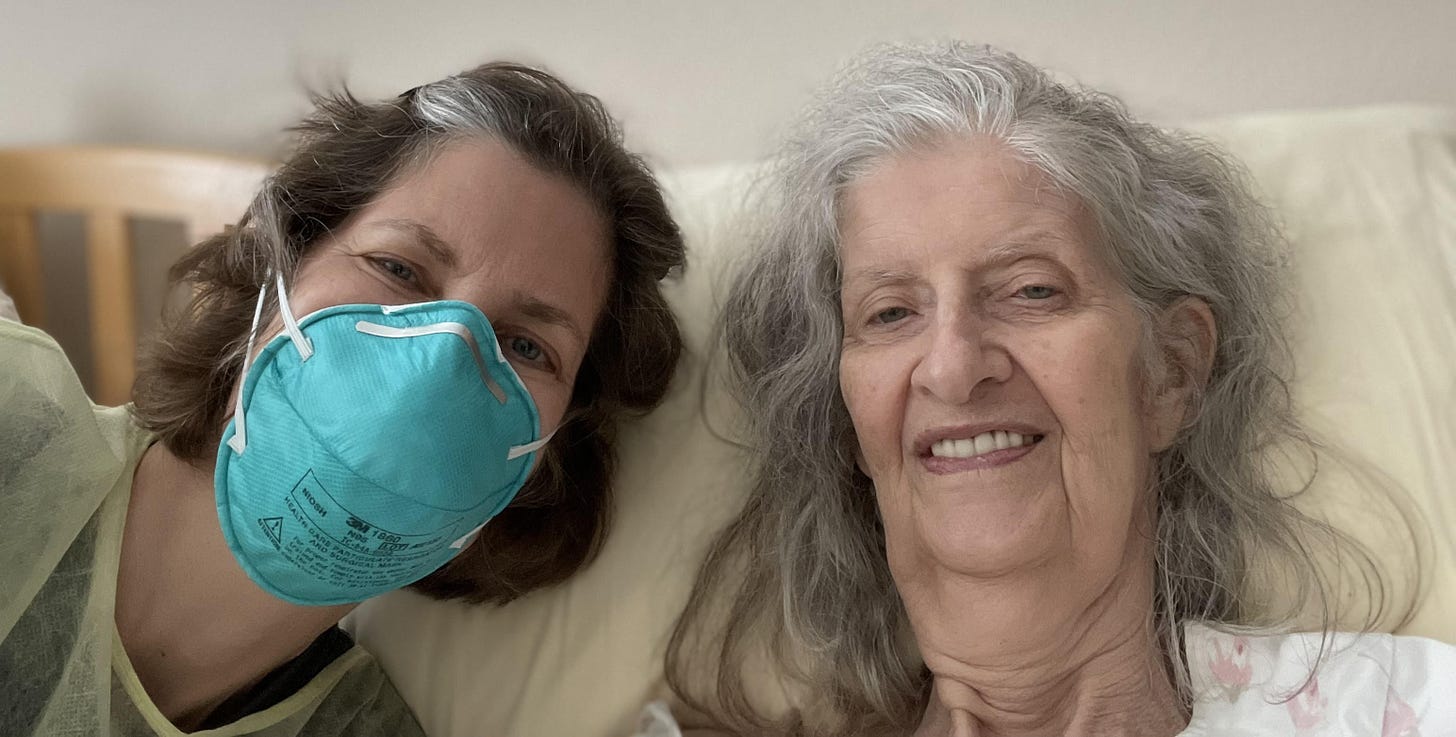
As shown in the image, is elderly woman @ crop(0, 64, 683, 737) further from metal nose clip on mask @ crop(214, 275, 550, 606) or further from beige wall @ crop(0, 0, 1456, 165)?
beige wall @ crop(0, 0, 1456, 165)

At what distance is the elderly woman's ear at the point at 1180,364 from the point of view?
4.94 feet

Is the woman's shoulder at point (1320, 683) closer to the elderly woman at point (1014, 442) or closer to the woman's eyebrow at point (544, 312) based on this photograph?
the elderly woman at point (1014, 442)

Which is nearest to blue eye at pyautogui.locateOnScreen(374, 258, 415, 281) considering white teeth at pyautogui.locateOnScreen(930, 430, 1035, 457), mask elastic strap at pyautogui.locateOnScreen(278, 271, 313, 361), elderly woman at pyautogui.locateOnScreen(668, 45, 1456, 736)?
mask elastic strap at pyautogui.locateOnScreen(278, 271, 313, 361)

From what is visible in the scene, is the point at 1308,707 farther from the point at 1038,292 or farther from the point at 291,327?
the point at 291,327

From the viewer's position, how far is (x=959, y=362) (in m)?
1.34

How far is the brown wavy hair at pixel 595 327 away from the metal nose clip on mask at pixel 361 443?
157 mm

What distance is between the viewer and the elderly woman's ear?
150 centimetres

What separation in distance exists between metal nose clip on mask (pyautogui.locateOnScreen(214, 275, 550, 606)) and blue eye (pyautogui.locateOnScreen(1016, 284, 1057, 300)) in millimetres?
572

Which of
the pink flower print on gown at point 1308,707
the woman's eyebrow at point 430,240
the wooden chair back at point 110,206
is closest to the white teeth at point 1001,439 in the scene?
the pink flower print on gown at point 1308,707

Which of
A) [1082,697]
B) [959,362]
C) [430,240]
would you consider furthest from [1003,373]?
[430,240]

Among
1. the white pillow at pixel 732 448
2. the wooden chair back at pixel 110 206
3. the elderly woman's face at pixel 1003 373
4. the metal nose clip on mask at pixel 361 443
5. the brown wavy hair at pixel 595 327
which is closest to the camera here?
the metal nose clip on mask at pixel 361 443

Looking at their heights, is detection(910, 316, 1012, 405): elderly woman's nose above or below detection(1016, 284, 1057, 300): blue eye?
below

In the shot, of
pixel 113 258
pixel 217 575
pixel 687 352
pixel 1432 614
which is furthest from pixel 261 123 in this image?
pixel 1432 614

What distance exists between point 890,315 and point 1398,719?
0.73m
